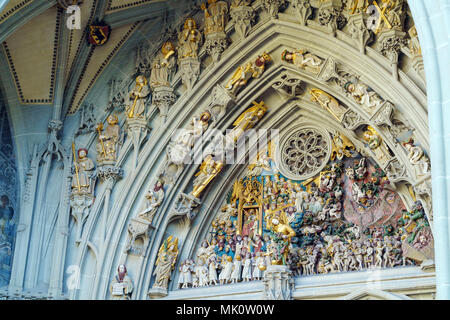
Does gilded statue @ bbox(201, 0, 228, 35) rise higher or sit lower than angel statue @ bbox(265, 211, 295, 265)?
higher

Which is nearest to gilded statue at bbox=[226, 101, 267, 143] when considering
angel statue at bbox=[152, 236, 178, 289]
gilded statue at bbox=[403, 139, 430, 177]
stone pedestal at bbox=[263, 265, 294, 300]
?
angel statue at bbox=[152, 236, 178, 289]

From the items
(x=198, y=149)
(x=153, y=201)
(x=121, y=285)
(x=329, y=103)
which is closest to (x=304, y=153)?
(x=329, y=103)

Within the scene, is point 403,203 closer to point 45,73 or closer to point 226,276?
point 226,276

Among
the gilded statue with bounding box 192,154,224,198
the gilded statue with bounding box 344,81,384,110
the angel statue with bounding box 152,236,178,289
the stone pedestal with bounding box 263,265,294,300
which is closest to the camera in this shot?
the gilded statue with bounding box 344,81,384,110

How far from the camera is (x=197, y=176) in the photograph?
541 inches

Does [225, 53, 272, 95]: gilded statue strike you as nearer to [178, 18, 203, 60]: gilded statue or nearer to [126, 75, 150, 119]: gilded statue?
[178, 18, 203, 60]: gilded statue

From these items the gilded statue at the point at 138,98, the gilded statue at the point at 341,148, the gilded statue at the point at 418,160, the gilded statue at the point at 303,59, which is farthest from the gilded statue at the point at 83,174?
the gilded statue at the point at 418,160

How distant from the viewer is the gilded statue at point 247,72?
1344 cm

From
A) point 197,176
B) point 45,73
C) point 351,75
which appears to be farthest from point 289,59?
point 45,73

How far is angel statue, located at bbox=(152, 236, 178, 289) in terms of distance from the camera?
13148 millimetres

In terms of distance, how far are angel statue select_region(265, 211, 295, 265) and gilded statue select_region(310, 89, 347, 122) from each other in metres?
1.89

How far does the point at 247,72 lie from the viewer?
44.3 ft

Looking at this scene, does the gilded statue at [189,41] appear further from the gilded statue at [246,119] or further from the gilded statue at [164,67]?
the gilded statue at [246,119]

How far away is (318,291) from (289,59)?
12.7 feet
